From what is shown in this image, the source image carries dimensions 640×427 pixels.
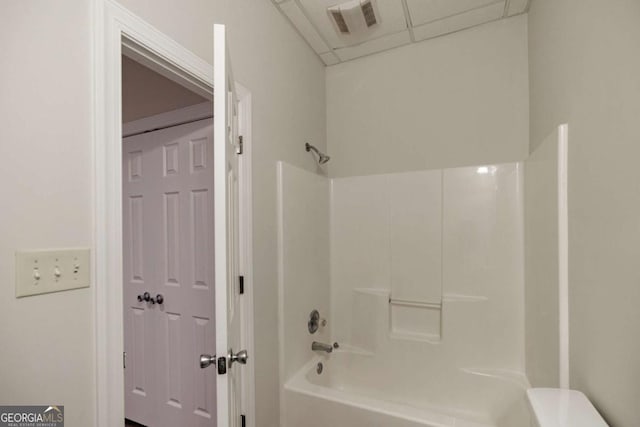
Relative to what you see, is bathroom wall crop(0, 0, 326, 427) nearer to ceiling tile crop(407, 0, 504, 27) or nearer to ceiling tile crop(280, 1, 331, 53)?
ceiling tile crop(280, 1, 331, 53)

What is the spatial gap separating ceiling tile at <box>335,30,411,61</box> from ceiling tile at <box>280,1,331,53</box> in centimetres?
14

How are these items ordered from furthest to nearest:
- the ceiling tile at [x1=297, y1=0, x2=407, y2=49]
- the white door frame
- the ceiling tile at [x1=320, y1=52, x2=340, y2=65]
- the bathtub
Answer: the ceiling tile at [x1=320, y1=52, x2=340, y2=65] < the ceiling tile at [x1=297, y1=0, x2=407, y2=49] < the bathtub < the white door frame

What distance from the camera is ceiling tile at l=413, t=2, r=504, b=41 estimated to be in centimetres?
169

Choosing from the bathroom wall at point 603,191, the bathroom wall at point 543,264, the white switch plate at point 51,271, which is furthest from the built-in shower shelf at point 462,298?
the white switch plate at point 51,271

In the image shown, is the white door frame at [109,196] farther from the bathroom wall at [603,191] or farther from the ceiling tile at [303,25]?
the bathroom wall at [603,191]

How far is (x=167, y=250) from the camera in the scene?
1.90m

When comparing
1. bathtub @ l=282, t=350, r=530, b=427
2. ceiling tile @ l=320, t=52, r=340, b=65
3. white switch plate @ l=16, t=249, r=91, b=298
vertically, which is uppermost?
ceiling tile @ l=320, t=52, r=340, b=65

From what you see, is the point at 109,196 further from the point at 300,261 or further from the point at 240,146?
the point at 300,261

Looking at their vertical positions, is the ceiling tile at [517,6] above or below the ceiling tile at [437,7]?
above

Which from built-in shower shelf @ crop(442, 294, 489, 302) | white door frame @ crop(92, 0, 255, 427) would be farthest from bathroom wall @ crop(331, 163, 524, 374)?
white door frame @ crop(92, 0, 255, 427)

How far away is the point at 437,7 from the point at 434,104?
21.2 inches

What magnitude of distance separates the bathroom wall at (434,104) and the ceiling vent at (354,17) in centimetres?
34

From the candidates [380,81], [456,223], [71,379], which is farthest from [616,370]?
[380,81]

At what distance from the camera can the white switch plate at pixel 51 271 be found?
661mm
